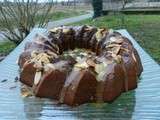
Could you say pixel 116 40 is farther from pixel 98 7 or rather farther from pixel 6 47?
pixel 98 7

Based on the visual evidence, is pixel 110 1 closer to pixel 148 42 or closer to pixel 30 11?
pixel 30 11

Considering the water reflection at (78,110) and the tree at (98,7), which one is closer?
the water reflection at (78,110)

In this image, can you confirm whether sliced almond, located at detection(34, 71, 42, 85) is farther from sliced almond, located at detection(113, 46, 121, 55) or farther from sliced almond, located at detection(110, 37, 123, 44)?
sliced almond, located at detection(110, 37, 123, 44)

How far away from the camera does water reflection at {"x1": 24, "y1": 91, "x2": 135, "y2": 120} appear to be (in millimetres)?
3090

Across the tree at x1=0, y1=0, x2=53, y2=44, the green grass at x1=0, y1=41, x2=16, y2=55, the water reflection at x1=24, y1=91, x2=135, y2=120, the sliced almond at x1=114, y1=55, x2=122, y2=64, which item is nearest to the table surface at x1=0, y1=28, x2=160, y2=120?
the water reflection at x1=24, y1=91, x2=135, y2=120

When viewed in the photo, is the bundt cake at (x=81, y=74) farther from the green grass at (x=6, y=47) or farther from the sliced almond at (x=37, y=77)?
the green grass at (x=6, y=47)

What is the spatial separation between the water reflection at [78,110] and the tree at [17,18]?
809 centimetres

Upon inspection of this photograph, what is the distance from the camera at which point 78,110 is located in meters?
3.18

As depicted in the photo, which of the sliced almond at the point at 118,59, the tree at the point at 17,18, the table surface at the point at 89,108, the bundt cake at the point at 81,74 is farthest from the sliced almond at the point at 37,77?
the tree at the point at 17,18

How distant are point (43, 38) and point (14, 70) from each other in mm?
403

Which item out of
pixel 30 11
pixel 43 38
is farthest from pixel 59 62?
pixel 30 11

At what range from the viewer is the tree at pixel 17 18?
11523 mm

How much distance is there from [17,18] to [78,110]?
8.77 metres

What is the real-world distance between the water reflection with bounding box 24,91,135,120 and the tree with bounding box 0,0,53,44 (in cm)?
809
